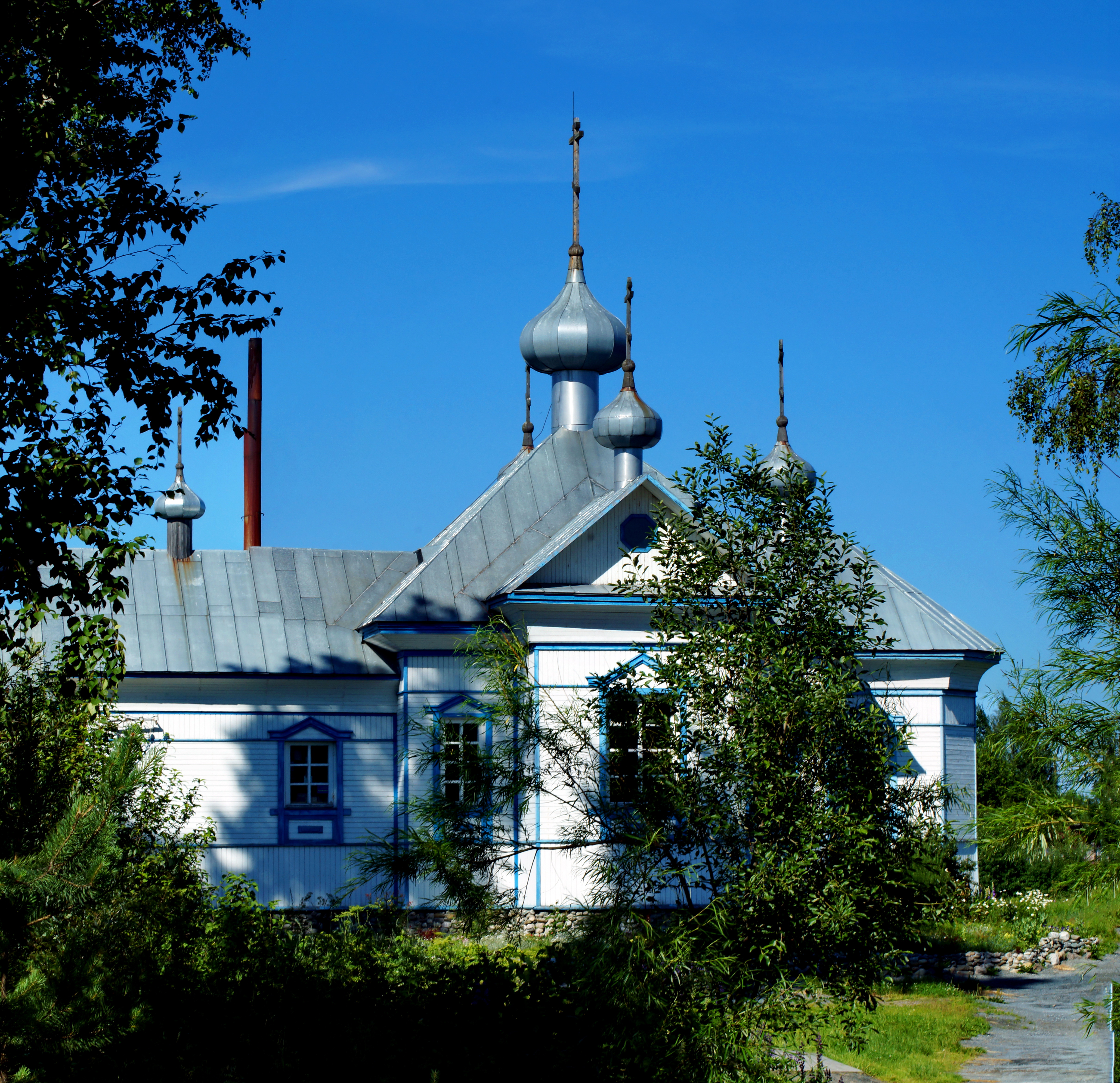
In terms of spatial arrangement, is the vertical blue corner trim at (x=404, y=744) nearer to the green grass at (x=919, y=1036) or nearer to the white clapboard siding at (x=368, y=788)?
the white clapboard siding at (x=368, y=788)

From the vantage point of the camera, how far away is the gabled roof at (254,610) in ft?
64.4

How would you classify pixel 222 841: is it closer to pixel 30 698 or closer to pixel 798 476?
pixel 30 698

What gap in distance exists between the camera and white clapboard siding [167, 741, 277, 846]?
19.2 meters

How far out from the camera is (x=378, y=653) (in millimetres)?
20219

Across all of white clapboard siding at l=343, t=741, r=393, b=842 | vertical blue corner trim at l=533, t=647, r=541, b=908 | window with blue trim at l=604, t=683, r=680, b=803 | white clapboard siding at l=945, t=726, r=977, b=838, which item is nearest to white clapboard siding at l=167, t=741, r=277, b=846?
white clapboard siding at l=343, t=741, r=393, b=842

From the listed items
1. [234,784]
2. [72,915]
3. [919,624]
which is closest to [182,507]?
[234,784]

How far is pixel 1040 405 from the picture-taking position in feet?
35.2

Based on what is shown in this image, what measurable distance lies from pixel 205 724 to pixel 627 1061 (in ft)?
39.3

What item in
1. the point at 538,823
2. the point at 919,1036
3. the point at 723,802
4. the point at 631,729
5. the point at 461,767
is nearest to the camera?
the point at 723,802

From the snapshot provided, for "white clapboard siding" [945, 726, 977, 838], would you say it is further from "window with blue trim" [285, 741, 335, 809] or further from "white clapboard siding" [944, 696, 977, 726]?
"window with blue trim" [285, 741, 335, 809]

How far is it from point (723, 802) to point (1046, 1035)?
6688mm

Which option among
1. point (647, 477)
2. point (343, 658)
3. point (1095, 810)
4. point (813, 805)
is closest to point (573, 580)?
point (647, 477)

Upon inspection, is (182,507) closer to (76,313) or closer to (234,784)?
(234,784)

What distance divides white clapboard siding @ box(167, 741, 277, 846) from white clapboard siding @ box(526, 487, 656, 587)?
4.48 m
